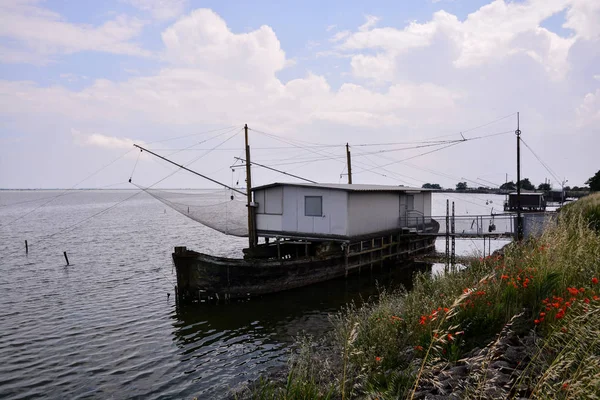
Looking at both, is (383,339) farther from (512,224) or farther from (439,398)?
(512,224)

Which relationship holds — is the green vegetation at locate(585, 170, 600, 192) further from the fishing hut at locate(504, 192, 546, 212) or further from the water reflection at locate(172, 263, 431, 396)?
the water reflection at locate(172, 263, 431, 396)

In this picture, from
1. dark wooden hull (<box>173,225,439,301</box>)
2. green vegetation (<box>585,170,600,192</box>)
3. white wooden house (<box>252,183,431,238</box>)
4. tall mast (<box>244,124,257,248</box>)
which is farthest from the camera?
green vegetation (<box>585,170,600,192</box>)

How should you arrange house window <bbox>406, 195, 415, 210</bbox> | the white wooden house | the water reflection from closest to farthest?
the water reflection, the white wooden house, house window <bbox>406, 195, 415, 210</bbox>

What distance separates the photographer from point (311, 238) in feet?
83.4

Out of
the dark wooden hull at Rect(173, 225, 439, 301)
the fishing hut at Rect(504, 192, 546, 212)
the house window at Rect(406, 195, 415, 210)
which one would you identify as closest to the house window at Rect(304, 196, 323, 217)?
the dark wooden hull at Rect(173, 225, 439, 301)

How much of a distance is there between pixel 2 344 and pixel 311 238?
15.4 meters

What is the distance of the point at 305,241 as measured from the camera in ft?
84.7

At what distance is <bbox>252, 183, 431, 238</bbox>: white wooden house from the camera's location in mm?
25234

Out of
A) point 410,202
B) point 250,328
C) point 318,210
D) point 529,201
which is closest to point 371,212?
point 318,210

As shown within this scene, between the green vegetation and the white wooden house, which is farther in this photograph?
the green vegetation

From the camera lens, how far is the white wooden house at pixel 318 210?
25.2 m

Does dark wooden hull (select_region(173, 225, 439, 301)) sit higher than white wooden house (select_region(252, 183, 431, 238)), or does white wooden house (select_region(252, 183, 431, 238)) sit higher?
white wooden house (select_region(252, 183, 431, 238))

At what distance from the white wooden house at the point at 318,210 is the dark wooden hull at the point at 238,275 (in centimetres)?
243

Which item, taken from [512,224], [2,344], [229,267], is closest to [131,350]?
[2,344]
